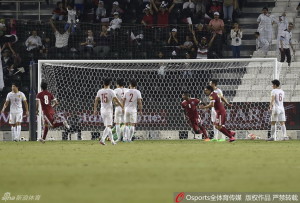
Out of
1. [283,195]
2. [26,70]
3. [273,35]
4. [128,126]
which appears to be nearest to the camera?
[283,195]

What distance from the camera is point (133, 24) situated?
3612 centimetres

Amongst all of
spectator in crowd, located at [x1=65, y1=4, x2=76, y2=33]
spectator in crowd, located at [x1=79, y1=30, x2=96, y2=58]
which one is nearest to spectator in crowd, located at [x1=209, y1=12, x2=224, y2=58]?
spectator in crowd, located at [x1=79, y1=30, x2=96, y2=58]

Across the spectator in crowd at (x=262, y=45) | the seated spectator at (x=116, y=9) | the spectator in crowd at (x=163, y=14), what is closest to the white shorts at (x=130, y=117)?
the spectator in crowd at (x=163, y=14)

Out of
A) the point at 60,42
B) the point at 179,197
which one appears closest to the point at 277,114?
the point at 60,42

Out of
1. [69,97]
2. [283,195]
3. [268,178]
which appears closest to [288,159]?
[268,178]

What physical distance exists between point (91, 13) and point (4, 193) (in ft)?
91.1

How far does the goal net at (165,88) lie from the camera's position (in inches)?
1270

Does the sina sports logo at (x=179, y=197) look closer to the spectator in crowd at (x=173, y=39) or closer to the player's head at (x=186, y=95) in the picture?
the player's head at (x=186, y=95)

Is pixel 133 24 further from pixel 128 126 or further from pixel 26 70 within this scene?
pixel 128 126

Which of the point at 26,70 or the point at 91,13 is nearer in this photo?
the point at 26,70

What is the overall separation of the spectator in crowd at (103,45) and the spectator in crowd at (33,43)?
7.97 feet

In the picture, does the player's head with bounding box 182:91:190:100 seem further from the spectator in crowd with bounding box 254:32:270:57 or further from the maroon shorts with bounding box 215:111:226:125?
the spectator in crowd with bounding box 254:32:270:57

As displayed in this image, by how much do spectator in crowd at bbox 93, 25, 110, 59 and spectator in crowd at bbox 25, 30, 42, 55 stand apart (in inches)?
95.6

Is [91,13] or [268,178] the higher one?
[91,13]
